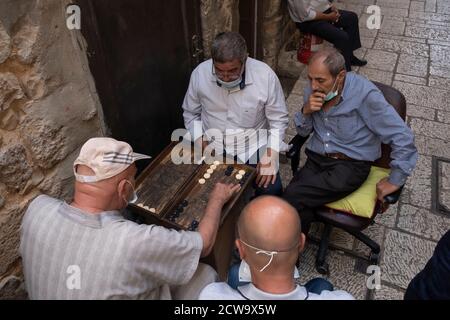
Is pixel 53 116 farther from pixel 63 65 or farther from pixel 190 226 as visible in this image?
pixel 190 226

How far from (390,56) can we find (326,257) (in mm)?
3648

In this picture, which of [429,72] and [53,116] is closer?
[53,116]

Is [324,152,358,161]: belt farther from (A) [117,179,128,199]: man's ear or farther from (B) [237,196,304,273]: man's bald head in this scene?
(A) [117,179,128,199]: man's ear

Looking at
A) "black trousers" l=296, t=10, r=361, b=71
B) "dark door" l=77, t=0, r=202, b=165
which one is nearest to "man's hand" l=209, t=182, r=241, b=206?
Result: "dark door" l=77, t=0, r=202, b=165

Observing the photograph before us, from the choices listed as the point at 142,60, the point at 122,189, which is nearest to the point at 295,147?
the point at 142,60

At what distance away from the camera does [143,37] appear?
2.44 metres

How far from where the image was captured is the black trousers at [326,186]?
2.29 meters

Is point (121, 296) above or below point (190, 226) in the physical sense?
above

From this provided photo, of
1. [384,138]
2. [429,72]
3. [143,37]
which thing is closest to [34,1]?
[143,37]

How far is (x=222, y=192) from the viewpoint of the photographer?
207 centimetres

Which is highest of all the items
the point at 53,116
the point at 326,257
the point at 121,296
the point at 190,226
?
the point at 53,116

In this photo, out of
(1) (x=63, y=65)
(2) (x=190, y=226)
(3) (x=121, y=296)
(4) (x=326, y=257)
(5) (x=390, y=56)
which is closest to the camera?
(3) (x=121, y=296)

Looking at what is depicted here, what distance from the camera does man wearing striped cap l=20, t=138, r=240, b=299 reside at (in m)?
1.40

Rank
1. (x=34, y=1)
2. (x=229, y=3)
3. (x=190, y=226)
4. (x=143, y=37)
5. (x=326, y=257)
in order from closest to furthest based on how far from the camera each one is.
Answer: (x=34, y=1) → (x=190, y=226) → (x=143, y=37) → (x=326, y=257) → (x=229, y=3)
